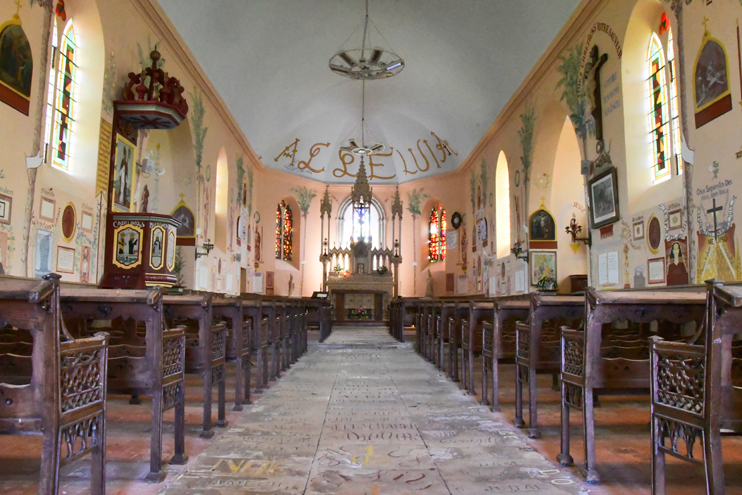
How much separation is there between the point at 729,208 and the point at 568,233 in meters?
7.84

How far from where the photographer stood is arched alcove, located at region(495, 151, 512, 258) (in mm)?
16938

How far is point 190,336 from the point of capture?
175 inches

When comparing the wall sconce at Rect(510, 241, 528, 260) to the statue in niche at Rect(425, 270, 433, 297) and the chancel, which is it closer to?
the chancel

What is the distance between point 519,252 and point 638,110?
5894 millimetres

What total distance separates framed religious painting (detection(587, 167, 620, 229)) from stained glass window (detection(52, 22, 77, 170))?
9240 mm

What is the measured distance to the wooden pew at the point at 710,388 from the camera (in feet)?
7.25

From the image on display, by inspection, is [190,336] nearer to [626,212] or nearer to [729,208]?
[729,208]

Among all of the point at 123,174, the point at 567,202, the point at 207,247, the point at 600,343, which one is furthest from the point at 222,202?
the point at 600,343

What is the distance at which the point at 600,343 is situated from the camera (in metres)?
3.18

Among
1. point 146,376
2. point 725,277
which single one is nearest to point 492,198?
point 725,277

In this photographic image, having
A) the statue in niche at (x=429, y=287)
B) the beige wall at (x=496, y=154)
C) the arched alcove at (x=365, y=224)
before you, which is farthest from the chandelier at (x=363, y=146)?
the statue in niche at (x=429, y=287)

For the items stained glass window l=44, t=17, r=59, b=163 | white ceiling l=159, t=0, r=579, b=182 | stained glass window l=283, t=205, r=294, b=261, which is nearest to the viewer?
stained glass window l=44, t=17, r=59, b=163

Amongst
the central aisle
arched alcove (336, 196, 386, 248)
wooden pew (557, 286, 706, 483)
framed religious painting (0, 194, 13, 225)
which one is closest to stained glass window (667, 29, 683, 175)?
the central aisle

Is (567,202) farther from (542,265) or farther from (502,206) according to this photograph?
(502,206)
